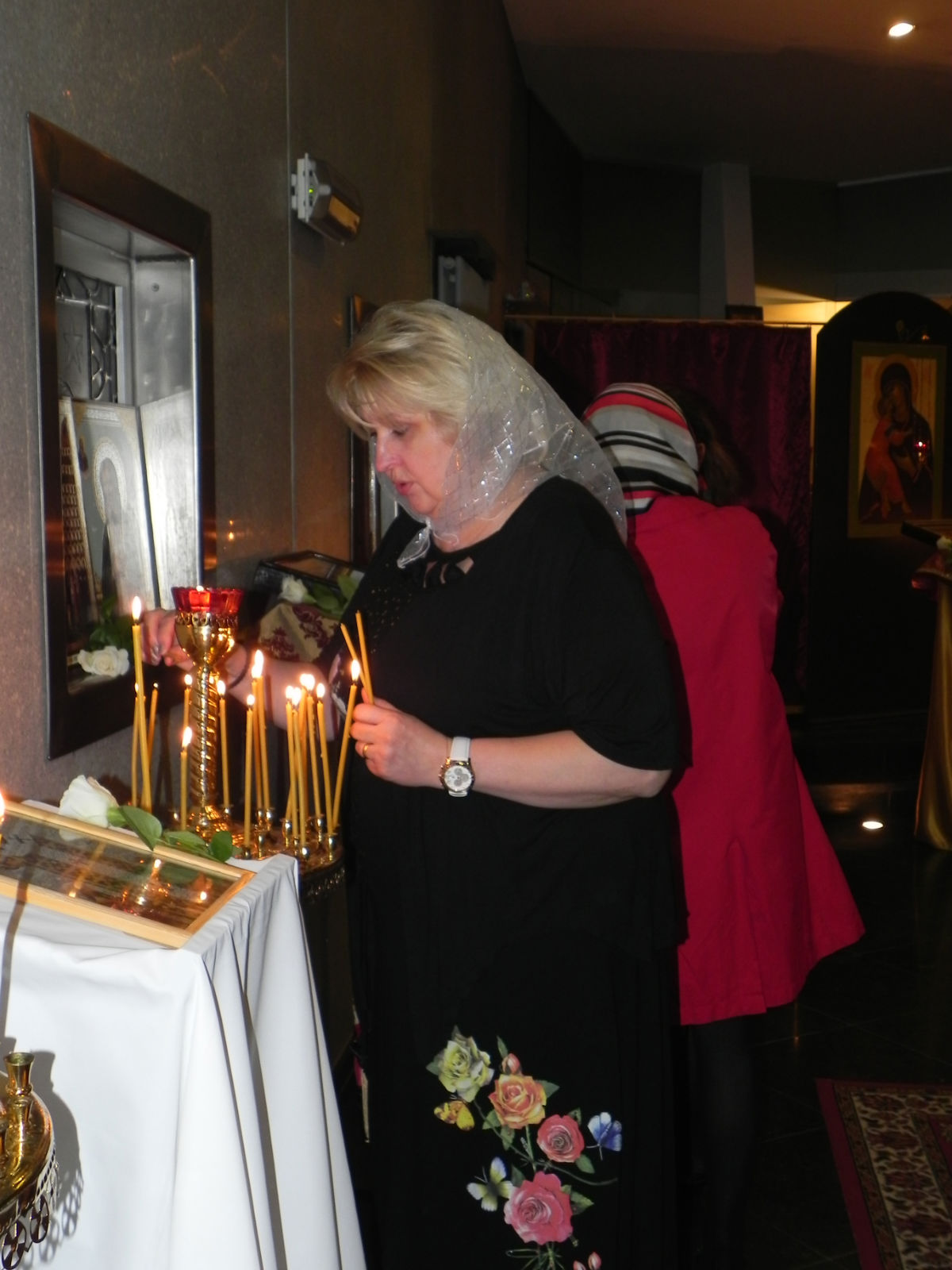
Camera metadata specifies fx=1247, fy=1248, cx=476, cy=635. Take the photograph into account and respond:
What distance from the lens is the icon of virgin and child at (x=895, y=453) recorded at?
22.8 ft

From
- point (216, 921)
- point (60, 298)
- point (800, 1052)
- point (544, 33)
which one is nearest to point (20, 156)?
point (60, 298)

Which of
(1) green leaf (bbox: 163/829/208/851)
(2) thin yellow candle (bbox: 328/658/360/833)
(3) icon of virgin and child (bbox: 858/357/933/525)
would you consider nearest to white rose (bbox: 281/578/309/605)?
(2) thin yellow candle (bbox: 328/658/360/833)

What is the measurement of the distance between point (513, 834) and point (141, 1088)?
66 cm

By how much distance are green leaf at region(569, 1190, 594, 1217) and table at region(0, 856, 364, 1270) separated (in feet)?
2.09

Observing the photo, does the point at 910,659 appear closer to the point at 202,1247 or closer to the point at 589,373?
the point at 589,373

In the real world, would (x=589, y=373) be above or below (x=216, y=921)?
above

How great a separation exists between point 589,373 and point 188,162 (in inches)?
171

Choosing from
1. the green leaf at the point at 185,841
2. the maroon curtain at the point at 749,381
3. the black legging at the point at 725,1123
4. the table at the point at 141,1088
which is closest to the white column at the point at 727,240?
the maroon curtain at the point at 749,381

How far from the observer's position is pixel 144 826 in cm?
120

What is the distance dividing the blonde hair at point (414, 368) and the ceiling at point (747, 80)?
5.05 meters

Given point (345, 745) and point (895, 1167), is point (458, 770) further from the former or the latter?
point (895, 1167)

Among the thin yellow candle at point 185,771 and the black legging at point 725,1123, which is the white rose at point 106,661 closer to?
the thin yellow candle at point 185,771

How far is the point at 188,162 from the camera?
6.13ft

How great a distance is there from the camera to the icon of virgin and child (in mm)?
6953
